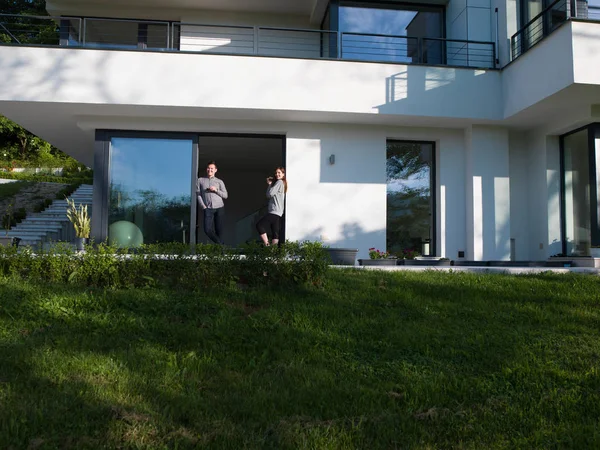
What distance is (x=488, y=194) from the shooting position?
34.9ft

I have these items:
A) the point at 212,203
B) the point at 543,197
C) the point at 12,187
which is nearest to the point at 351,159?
the point at 212,203

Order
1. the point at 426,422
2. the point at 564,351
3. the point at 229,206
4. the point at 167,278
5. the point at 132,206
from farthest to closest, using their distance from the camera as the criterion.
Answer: the point at 229,206 < the point at 132,206 < the point at 167,278 < the point at 564,351 < the point at 426,422

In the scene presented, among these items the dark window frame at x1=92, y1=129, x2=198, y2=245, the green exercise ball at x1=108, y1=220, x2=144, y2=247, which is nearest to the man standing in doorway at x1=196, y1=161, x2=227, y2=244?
the dark window frame at x1=92, y1=129, x2=198, y2=245

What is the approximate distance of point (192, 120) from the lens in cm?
1052

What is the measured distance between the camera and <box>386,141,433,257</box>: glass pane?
11.3 meters

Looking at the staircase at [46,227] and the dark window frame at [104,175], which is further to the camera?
the staircase at [46,227]

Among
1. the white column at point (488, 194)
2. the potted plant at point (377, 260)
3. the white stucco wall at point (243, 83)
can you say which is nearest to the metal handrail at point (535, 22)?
the white stucco wall at point (243, 83)

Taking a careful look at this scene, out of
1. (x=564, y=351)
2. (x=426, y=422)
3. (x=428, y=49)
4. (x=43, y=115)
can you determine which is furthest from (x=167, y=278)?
(x=428, y=49)

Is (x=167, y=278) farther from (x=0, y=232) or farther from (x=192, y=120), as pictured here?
(x=0, y=232)

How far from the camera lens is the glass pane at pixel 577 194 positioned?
9.91 metres

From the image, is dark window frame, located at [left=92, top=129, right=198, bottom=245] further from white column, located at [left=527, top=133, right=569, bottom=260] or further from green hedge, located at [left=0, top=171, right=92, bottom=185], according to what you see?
green hedge, located at [left=0, top=171, right=92, bottom=185]

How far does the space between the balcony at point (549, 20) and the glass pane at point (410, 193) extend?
2.59 metres

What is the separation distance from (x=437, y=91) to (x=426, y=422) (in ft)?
26.6

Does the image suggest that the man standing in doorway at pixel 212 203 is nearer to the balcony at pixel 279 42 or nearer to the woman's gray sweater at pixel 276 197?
the woman's gray sweater at pixel 276 197
